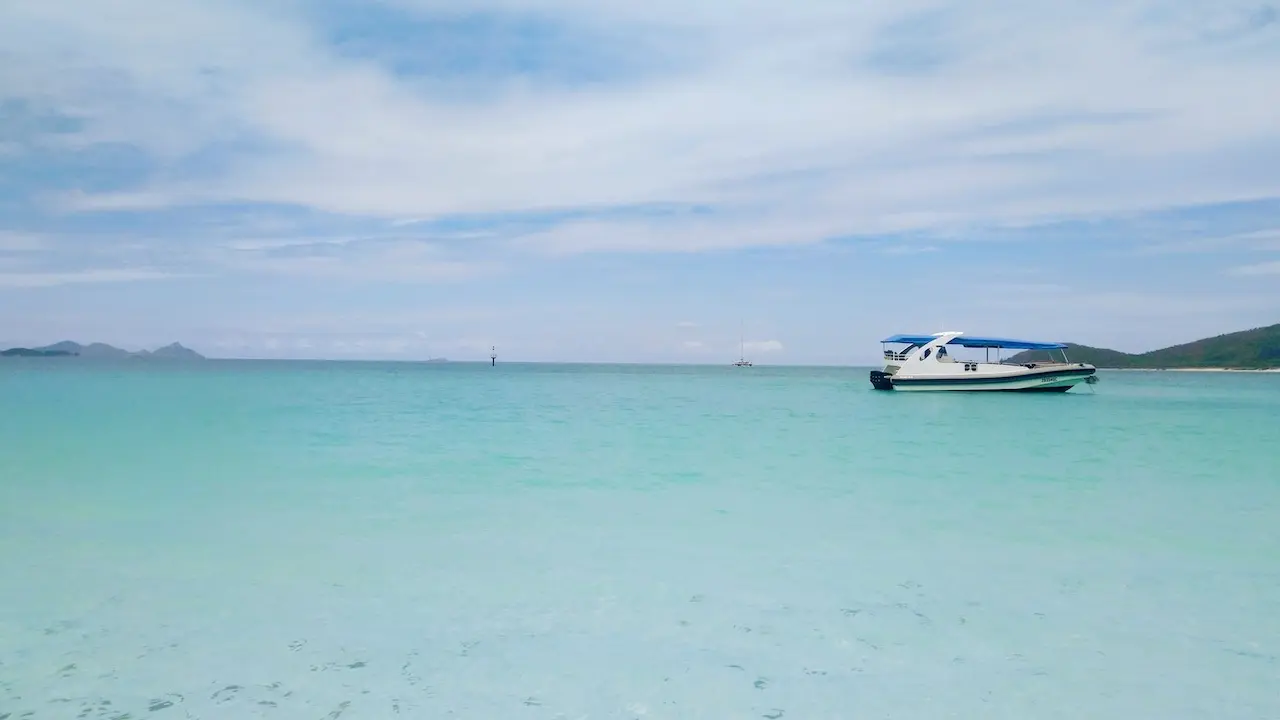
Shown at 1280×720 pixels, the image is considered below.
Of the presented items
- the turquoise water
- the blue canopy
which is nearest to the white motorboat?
the blue canopy

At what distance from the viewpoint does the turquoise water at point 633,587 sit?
17.5 ft

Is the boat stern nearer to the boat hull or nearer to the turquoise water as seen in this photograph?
the boat hull

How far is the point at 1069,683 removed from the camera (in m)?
5.47

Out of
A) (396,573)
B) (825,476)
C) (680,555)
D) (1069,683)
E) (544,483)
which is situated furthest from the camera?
(825,476)

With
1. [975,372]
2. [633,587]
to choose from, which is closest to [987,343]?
[975,372]

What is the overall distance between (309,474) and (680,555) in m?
9.04

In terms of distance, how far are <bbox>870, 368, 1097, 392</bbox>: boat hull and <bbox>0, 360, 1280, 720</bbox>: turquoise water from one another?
27397 mm

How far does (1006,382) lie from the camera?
44.9 m

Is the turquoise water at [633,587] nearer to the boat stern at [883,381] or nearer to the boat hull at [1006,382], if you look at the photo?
the boat hull at [1006,382]

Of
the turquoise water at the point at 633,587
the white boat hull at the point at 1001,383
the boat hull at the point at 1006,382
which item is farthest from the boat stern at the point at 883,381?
the turquoise water at the point at 633,587

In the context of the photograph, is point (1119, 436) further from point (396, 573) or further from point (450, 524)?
point (396, 573)

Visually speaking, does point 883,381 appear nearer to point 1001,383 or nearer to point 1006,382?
point 1001,383

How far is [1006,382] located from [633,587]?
140 ft

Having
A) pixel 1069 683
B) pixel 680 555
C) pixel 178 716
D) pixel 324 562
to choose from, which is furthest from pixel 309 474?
pixel 1069 683
